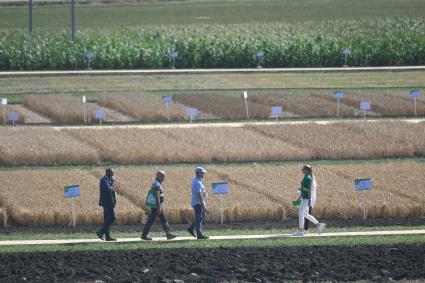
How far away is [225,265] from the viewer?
92.2ft

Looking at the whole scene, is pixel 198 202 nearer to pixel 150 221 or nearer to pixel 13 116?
pixel 150 221

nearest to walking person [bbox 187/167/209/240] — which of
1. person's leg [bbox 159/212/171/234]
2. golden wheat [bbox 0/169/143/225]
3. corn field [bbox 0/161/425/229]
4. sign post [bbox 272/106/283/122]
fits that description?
person's leg [bbox 159/212/171/234]

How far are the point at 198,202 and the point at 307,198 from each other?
104 inches

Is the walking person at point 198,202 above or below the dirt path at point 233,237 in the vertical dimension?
above

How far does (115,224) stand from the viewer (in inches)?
1321

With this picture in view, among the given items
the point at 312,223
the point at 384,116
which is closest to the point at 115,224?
the point at 312,223

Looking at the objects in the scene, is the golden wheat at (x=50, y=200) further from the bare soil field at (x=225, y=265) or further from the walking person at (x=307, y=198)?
the walking person at (x=307, y=198)

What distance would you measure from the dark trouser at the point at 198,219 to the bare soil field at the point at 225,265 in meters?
1.23

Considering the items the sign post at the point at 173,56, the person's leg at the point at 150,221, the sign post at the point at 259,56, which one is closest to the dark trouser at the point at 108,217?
the person's leg at the point at 150,221

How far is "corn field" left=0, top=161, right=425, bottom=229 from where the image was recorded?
111 feet

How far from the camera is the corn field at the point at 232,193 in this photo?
1331 inches

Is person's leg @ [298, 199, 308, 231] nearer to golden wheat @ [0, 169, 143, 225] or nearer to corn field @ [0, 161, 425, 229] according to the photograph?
corn field @ [0, 161, 425, 229]

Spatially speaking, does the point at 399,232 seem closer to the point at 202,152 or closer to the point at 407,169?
the point at 407,169

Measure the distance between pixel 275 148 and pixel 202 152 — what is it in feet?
8.22
